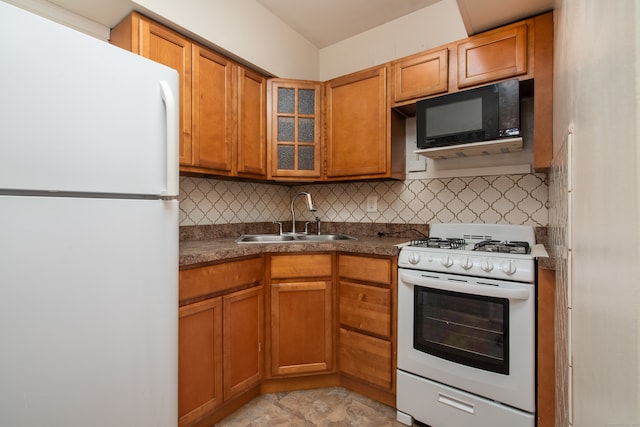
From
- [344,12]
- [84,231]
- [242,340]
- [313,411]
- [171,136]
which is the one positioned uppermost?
[344,12]

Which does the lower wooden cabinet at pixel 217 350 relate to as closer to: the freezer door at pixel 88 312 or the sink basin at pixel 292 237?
the freezer door at pixel 88 312

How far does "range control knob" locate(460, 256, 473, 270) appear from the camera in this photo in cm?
152

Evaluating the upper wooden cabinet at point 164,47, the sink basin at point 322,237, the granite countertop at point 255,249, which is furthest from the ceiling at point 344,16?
the sink basin at point 322,237

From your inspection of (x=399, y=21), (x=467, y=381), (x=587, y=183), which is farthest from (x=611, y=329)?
(x=399, y=21)

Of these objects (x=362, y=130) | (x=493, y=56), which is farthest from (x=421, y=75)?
(x=362, y=130)

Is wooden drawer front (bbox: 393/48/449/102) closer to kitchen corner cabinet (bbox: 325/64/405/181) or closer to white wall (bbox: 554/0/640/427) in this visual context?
kitchen corner cabinet (bbox: 325/64/405/181)

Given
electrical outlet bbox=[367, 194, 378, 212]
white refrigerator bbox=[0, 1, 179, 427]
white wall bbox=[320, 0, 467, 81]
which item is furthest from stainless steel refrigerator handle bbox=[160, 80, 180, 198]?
white wall bbox=[320, 0, 467, 81]

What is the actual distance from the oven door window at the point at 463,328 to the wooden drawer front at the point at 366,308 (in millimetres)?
186

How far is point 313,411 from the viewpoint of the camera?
179 centimetres

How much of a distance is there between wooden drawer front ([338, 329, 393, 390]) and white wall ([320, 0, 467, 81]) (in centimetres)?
216

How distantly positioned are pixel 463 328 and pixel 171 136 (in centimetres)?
162

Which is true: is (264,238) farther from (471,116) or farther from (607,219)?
(607,219)

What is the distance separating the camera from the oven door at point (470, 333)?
4.56ft

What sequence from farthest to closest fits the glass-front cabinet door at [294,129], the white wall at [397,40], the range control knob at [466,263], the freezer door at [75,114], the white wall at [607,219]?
1. the glass-front cabinet door at [294,129]
2. the white wall at [397,40]
3. the range control knob at [466,263]
4. the freezer door at [75,114]
5. the white wall at [607,219]
